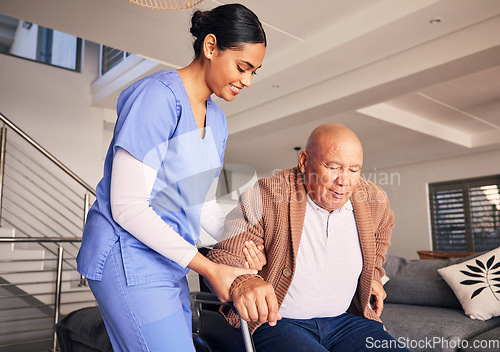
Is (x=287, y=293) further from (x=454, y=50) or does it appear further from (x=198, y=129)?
(x=454, y=50)

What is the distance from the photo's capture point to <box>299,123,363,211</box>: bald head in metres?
1.51

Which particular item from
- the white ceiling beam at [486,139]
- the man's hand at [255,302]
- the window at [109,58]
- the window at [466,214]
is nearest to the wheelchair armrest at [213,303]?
the man's hand at [255,302]

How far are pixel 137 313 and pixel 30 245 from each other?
5.72 metres

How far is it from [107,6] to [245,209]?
9.78 ft

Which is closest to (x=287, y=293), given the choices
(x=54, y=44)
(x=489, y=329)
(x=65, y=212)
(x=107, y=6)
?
(x=489, y=329)

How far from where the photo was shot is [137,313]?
2.97ft

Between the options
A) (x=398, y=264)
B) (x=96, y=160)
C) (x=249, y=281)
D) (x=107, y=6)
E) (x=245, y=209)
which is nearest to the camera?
(x=249, y=281)

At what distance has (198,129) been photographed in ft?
3.52

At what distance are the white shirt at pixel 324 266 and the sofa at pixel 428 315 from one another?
980mm

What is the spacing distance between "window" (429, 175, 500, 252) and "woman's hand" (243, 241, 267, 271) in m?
8.75

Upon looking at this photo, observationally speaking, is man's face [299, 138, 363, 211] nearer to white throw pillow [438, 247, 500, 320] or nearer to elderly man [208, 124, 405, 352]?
elderly man [208, 124, 405, 352]

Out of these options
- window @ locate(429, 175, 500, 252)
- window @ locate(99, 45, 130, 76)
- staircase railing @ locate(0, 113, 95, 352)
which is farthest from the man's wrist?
window @ locate(429, 175, 500, 252)

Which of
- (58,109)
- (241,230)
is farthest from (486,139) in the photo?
(241,230)

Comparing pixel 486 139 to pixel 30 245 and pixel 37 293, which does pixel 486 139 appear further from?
pixel 30 245
